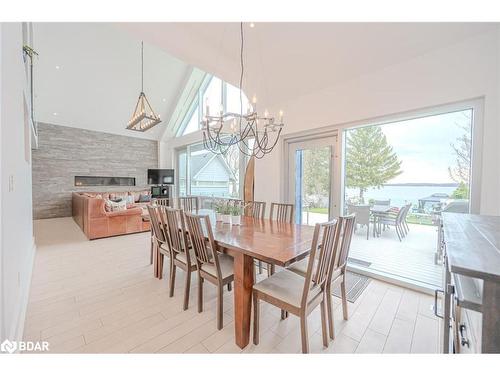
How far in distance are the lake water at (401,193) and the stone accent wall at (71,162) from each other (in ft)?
25.1

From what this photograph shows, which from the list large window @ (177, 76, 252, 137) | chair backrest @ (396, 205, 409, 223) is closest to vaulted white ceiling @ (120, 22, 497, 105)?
large window @ (177, 76, 252, 137)

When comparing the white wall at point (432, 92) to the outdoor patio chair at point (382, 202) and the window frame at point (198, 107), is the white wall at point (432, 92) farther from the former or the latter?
the window frame at point (198, 107)

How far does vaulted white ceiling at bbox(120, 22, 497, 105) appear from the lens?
2219 mm

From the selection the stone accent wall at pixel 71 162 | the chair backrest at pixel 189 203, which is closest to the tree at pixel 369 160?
the chair backrest at pixel 189 203

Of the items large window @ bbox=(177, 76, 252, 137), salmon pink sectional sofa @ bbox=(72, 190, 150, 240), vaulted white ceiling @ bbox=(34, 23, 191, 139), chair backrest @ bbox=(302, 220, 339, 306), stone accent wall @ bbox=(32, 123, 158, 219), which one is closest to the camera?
chair backrest @ bbox=(302, 220, 339, 306)

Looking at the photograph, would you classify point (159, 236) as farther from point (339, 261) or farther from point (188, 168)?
point (188, 168)

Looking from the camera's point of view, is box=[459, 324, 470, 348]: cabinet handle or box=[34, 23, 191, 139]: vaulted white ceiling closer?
box=[459, 324, 470, 348]: cabinet handle

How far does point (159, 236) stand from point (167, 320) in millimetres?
923

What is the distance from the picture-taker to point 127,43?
17.1 feet

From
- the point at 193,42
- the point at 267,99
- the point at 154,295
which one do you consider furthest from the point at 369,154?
the point at 154,295

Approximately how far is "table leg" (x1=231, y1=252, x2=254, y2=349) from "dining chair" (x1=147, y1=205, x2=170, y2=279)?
3.48 ft

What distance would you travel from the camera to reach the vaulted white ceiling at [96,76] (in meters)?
4.74

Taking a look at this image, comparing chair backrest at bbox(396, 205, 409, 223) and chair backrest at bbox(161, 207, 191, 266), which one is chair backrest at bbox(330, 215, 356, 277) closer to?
chair backrest at bbox(161, 207, 191, 266)
